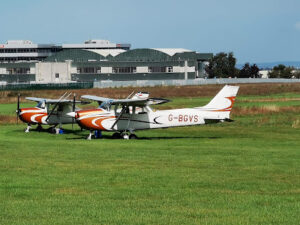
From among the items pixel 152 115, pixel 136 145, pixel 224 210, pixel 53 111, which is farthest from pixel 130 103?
pixel 224 210

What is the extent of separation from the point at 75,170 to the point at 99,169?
0.74m

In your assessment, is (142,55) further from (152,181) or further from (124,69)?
(152,181)

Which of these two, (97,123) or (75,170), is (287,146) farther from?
(75,170)

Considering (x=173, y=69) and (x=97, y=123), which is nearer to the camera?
(x=97, y=123)

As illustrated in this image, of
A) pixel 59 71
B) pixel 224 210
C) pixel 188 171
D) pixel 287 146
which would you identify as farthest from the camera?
pixel 59 71

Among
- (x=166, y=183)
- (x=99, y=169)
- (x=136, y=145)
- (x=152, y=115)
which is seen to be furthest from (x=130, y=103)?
(x=166, y=183)

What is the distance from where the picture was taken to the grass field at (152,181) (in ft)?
43.8

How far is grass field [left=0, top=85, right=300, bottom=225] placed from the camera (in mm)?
13352

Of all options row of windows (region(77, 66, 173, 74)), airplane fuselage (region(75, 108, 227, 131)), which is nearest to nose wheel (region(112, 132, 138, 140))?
airplane fuselage (region(75, 108, 227, 131))

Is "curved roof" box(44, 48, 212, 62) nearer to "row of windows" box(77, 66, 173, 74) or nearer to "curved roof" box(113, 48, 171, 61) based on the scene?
"curved roof" box(113, 48, 171, 61)

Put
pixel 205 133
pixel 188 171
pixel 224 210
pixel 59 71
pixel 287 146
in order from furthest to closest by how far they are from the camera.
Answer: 1. pixel 59 71
2. pixel 205 133
3. pixel 287 146
4. pixel 188 171
5. pixel 224 210

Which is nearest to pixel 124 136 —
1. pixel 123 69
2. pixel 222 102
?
pixel 222 102

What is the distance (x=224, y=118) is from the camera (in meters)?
35.3

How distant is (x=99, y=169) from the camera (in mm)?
20891
